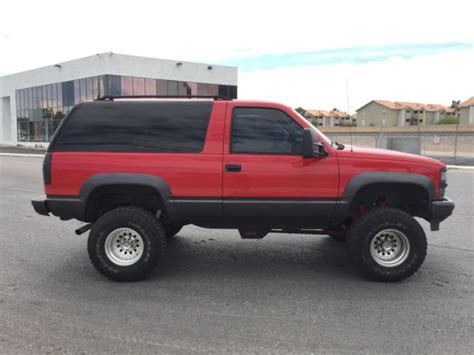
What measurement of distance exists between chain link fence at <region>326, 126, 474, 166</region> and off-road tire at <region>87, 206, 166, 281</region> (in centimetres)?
2364

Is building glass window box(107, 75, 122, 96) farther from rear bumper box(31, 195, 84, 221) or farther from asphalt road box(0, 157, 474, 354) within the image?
rear bumper box(31, 195, 84, 221)

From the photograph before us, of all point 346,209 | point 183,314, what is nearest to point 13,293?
point 183,314

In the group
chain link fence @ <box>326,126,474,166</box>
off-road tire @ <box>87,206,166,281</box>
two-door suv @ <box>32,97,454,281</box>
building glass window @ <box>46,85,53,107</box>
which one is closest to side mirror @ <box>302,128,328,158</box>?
two-door suv @ <box>32,97,454,281</box>

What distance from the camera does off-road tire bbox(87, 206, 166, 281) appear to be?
16.1 ft

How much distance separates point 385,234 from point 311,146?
1.33 meters

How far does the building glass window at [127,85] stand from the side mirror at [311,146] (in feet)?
129

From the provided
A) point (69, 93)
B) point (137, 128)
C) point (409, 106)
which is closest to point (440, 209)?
point (137, 128)

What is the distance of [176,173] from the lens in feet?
15.9

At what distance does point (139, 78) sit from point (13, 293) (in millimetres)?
39827

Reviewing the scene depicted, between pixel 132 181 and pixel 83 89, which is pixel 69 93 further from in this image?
pixel 132 181

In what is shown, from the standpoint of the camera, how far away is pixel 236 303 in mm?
4316

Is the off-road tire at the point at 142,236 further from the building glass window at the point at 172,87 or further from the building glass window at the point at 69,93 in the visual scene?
the building glass window at the point at 172,87

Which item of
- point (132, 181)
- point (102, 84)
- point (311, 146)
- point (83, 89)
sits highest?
point (102, 84)

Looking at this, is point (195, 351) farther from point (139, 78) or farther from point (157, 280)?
point (139, 78)
